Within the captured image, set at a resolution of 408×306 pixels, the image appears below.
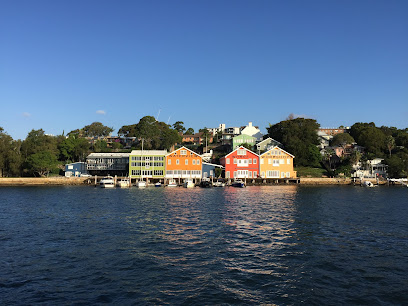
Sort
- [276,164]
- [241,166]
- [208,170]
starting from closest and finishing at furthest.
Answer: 1. [241,166]
2. [208,170]
3. [276,164]

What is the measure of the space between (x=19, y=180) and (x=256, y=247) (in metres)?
87.3

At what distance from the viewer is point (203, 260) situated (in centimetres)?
1800

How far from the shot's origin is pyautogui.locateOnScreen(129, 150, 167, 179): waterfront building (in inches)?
3492

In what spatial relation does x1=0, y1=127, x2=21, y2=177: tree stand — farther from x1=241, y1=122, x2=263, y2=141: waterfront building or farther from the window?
x1=241, y1=122, x2=263, y2=141: waterfront building

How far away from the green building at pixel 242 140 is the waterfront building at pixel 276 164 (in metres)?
25.8

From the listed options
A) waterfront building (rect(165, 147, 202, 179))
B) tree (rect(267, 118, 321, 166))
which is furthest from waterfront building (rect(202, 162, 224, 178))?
tree (rect(267, 118, 321, 166))

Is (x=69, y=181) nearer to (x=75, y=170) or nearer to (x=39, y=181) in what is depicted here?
(x=75, y=170)

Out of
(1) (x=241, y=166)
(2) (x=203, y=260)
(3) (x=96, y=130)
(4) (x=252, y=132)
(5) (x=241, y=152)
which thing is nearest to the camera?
(2) (x=203, y=260)

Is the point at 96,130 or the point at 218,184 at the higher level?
the point at 96,130

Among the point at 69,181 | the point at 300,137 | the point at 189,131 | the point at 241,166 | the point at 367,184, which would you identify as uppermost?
the point at 189,131

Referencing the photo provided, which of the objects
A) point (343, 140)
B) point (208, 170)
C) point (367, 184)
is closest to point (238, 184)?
point (208, 170)

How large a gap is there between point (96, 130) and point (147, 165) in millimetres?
73037

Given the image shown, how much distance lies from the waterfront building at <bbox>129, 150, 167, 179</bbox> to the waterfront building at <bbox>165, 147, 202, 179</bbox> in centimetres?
179

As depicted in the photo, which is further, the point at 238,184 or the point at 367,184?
the point at 367,184
